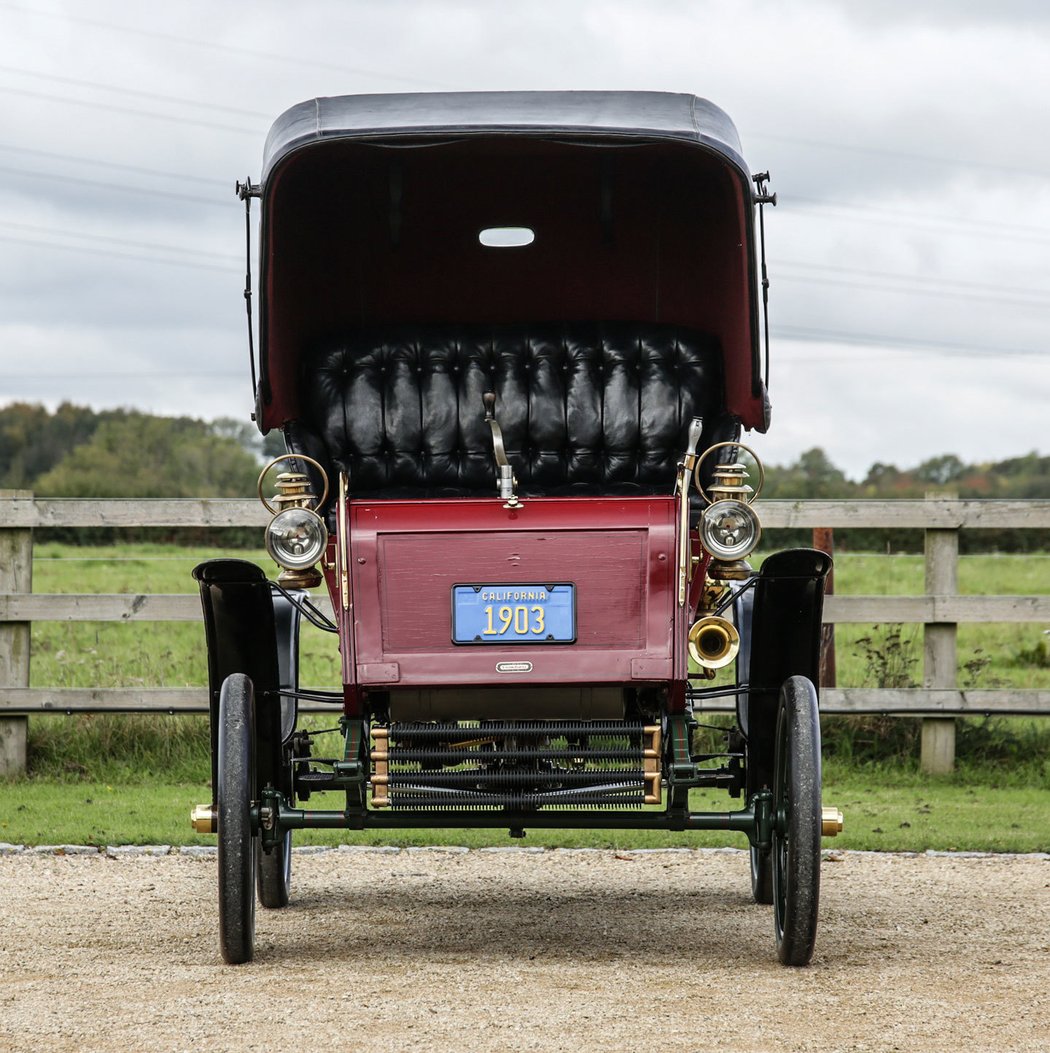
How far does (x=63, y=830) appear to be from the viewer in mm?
7492

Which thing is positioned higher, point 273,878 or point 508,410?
point 508,410

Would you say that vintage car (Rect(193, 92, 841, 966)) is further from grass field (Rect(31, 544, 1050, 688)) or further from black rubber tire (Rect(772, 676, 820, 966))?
grass field (Rect(31, 544, 1050, 688))

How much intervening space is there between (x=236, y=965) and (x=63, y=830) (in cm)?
288

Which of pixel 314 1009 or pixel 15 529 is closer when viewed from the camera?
pixel 314 1009

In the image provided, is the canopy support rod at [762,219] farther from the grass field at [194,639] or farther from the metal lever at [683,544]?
the grass field at [194,639]

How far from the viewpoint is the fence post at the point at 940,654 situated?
884 cm

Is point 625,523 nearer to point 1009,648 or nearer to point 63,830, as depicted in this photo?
point 63,830

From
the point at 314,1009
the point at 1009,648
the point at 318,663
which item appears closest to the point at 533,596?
the point at 314,1009

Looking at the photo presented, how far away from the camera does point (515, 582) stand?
4926 millimetres

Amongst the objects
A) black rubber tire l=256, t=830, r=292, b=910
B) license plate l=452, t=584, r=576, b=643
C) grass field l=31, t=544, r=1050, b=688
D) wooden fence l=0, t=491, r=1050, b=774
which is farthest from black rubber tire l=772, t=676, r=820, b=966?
grass field l=31, t=544, r=1050, b=688

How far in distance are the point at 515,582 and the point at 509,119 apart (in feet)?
4.81

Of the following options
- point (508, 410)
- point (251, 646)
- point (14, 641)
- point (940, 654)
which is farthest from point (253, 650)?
point (940, 654)

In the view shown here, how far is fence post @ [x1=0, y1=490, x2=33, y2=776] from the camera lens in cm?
882

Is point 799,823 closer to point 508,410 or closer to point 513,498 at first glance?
point 513,498
